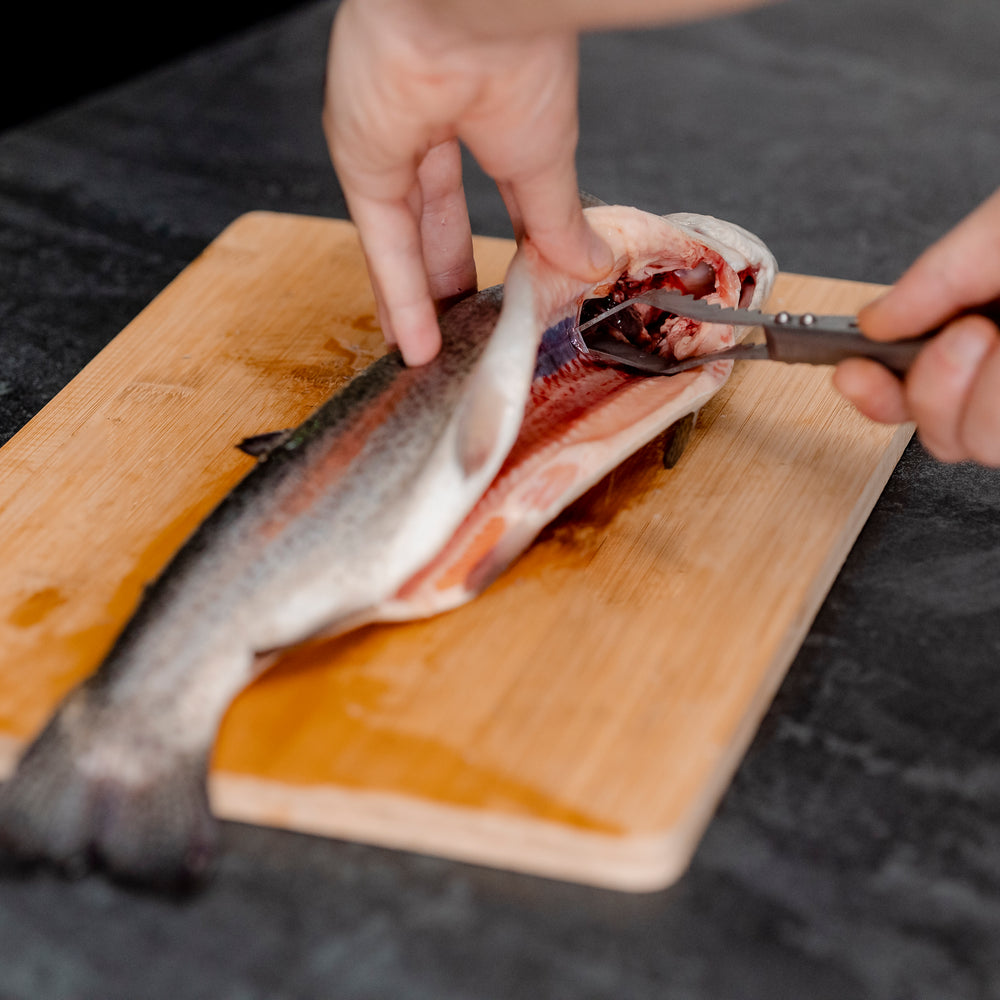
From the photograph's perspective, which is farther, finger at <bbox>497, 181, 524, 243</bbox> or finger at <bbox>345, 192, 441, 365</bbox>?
finger at <bbox>497, 181, 524, 243</bbox>

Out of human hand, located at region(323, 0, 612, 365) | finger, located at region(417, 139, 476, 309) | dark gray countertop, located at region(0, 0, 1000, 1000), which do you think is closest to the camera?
dark gray countertop, located at region(0, 0, 1000, 1000)

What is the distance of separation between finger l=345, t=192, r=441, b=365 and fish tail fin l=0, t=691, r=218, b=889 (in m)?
0.55

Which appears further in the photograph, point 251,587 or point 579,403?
point 579,403

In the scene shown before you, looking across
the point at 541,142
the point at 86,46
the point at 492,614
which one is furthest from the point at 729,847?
the point at 86,46

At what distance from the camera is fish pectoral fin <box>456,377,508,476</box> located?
1254mm

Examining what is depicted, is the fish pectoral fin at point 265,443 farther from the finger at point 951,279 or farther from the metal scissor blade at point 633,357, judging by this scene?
the finger at point 951,279

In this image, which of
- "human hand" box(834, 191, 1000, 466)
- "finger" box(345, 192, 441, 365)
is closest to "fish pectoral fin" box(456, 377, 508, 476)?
"finger" box(345, 192, 441, 365)

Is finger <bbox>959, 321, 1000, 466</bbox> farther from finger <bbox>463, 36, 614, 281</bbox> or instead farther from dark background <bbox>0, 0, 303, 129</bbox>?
dark background <bbox>0, 0, 303, 129</bbox>

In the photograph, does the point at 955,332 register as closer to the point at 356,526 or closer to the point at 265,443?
the point at 356,526

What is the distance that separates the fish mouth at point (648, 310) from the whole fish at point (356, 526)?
1 centimetres

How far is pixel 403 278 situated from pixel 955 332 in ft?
2.04

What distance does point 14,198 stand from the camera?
2.27 metres

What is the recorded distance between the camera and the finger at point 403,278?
4.40 ft

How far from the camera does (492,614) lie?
50.1 inches
